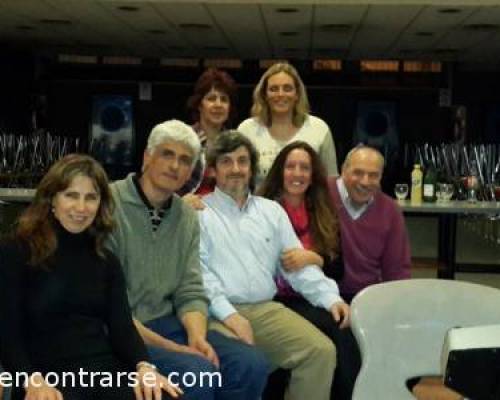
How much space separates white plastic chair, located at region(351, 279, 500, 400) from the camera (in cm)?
218

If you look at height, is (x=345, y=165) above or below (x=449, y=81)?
below

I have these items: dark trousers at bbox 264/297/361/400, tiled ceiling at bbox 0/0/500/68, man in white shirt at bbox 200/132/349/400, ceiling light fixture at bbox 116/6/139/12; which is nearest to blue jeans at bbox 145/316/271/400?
man in white shirt at bbox 200/132/349/400

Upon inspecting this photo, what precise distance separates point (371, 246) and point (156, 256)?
3.32 feet

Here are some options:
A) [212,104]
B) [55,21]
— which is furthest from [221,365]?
[55,21]

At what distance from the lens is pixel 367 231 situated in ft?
10.4

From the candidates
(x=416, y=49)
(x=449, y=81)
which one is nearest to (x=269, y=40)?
(x=416, y=49)

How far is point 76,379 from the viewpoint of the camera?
211 cm

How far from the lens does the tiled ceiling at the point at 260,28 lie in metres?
6.87

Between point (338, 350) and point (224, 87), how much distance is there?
4.53 feet

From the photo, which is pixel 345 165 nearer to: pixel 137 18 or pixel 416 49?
pixel 137 18

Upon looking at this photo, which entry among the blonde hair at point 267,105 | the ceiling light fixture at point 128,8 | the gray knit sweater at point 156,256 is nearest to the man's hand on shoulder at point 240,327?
the gray knit sweater at point 156,256

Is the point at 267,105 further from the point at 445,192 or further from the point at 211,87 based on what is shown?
the point at 445,192

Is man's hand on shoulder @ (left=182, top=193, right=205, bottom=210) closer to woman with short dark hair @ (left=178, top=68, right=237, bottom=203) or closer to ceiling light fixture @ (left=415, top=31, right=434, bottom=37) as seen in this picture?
woman with short dark hair @ (left=178, top=68, right=237, bottom=203)

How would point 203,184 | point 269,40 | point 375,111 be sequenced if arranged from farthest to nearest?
point 375,111 < point 269,40 < point 203,184
